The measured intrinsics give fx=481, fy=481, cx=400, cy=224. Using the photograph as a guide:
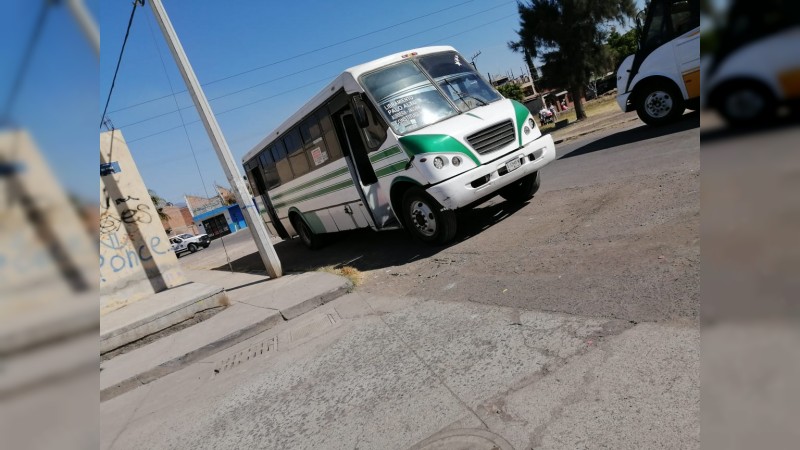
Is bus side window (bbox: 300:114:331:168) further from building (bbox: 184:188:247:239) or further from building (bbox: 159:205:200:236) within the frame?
building (bbox: 159:205:200:236)

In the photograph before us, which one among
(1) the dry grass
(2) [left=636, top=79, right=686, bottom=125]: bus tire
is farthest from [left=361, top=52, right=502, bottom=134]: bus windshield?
(2) [left=636, top=79, right=686, bottom=125]: bus tire

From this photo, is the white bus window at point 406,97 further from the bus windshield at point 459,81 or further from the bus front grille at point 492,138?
the bus front grille at point 492,138

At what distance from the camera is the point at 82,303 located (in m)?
0.59

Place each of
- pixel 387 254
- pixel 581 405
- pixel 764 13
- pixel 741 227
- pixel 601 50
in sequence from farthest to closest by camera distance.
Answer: pixel 601 50 → pixel 387 254 → pixel 581 405 → pixel 741 227 → pixel 764 13

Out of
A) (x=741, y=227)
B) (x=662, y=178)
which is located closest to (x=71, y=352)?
(x=741, y=227)

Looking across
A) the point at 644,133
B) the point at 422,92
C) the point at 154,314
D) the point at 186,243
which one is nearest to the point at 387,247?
the point at 422,92

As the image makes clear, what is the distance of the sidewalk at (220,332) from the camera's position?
18.4 ft

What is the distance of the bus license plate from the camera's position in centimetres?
696

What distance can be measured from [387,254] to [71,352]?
8.02 metres

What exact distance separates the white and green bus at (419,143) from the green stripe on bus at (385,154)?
2 cm

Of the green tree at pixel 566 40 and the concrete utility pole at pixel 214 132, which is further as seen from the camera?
the green tree at pixel 566 40

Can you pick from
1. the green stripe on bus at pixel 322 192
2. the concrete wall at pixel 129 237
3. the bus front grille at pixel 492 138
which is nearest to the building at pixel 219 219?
the green stripe on bus at pixel 322 192

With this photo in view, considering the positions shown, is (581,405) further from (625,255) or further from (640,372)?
(625,255)

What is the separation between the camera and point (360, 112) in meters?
7.40
